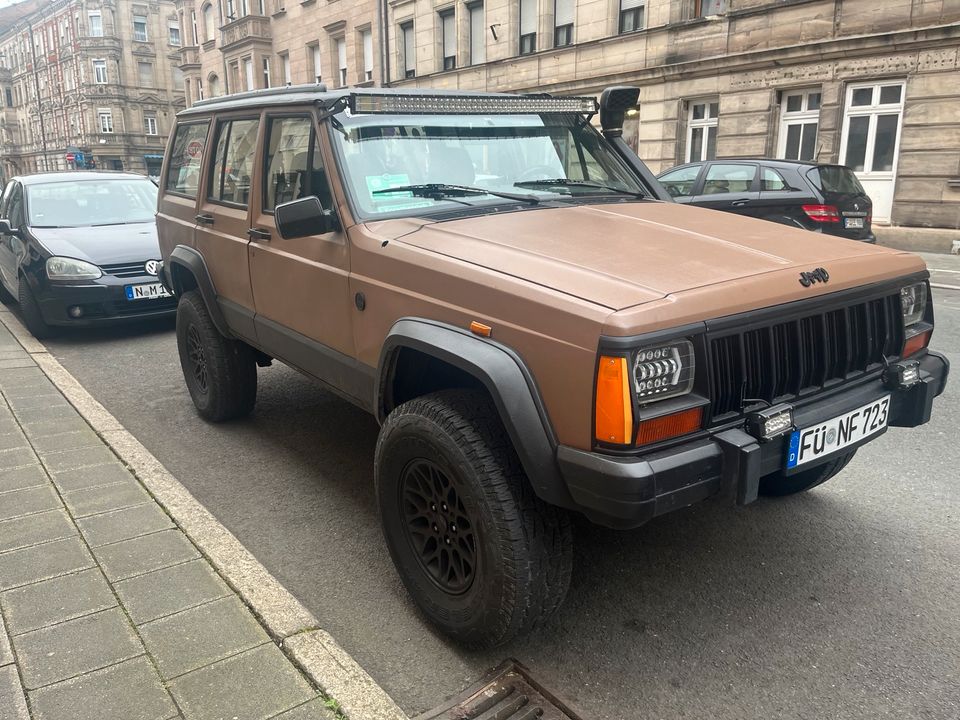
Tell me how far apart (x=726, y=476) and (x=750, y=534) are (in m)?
1.35

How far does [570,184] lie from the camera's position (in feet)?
12.4

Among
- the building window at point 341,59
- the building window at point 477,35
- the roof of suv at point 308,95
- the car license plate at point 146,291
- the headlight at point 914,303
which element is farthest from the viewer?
the building window at point 341,59

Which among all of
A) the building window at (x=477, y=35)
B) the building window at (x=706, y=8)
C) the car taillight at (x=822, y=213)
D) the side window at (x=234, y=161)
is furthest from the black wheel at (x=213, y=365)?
the building window at (x=477, y=35)

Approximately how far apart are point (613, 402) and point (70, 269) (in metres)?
7.12

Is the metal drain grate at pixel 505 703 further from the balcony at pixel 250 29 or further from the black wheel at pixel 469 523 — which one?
the balcony at pixel 250 29

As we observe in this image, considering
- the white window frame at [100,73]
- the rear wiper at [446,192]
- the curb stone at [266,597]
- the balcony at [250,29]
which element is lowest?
the curb stone at [266,597]

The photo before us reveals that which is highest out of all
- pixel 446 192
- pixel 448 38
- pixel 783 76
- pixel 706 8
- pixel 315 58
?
pixel 315 58

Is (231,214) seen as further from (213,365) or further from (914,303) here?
(914,303)

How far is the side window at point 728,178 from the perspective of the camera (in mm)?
11383

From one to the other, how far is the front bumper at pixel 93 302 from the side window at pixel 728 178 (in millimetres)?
8338

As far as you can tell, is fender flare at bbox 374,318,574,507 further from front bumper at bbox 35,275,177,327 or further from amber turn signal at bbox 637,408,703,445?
front bumper at bbox 35,275,177,327

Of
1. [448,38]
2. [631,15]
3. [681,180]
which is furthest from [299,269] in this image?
[448,38]

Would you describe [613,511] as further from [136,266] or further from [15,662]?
[136,266]

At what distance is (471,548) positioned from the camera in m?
2.62
